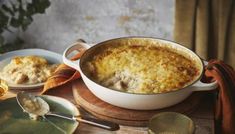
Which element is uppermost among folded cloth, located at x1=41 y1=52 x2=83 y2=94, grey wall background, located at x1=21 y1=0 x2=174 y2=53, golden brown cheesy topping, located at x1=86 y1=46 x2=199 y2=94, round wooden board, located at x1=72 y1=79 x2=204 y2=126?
golden brown cheesy topping, located at x1=86 y1=46 x2=199 y2=94

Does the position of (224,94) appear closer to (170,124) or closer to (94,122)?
(170,124)

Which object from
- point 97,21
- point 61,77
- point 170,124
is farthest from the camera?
point 97,21

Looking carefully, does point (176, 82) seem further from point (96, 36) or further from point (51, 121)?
point (96, 36)

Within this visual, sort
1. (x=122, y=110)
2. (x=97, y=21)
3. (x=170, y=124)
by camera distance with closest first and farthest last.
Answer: (x=170, y=124)
(x=122, y=110)
(x=97, y=21)

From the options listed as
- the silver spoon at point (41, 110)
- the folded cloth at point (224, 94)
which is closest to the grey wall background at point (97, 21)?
the folded cloth at point (224, 94)

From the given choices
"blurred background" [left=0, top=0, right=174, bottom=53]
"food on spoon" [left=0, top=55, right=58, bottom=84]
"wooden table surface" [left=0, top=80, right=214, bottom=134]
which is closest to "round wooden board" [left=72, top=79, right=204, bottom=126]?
"wooden table surface" [left=0, top=80, right=214, bottom=134]

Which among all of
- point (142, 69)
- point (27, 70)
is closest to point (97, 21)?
point (27, 70)

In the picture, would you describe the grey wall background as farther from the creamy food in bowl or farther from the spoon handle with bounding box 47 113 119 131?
the spoon handle with bounding box 47 113 119 131
